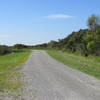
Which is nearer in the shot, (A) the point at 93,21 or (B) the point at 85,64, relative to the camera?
(B) the point at 85,64

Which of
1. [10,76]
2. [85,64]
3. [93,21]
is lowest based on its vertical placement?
[10,76]

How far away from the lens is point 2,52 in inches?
2670

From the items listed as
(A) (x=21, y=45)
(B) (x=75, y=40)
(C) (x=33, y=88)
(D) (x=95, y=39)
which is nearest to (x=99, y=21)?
(D) (x=95, y=39)

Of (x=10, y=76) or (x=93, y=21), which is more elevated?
(x=93, y=21)

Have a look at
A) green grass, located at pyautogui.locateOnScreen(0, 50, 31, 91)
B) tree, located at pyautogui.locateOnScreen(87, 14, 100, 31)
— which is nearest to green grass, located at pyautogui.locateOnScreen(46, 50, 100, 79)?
green grass, located at pyautogui.locateOnScreen(0, 50, 31, 91)

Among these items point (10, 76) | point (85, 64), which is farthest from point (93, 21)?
point (10, 76)

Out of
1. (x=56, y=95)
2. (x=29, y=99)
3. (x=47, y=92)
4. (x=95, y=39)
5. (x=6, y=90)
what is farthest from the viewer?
(x=95, y=39)

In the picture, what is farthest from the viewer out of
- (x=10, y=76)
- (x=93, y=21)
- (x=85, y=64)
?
(x=93, y=21)

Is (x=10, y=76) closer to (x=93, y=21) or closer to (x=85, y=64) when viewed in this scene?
(x=85, y=64)

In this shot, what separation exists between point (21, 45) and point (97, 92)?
96.0 m

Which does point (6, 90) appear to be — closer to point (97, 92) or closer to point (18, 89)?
point (18, 89)

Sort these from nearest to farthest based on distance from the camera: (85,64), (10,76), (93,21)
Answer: (10,76) → (85,64) → (93,21)

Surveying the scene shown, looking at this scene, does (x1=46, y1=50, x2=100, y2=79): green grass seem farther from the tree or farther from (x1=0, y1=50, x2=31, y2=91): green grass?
the tree

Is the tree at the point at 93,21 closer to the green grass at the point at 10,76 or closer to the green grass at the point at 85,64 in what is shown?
the green grass at the point at 85,64
